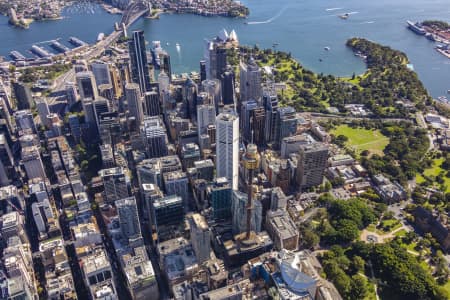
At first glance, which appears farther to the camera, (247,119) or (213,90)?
(213,90)

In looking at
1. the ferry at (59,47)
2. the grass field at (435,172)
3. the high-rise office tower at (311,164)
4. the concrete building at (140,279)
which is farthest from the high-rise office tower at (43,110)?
the grass field at (435,172)

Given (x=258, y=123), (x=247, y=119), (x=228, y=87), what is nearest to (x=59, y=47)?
(x=228, y=87)

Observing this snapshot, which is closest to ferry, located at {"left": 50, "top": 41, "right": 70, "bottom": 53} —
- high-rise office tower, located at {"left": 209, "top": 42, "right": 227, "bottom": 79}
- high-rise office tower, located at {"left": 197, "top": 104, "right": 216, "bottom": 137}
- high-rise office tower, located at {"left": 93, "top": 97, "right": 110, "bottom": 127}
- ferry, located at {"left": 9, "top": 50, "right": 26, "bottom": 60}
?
ferry, located at {"left": 9, "top": 50, "right": 26, "bottom": 60}

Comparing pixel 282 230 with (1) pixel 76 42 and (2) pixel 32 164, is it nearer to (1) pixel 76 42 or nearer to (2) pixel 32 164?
(2) pixel 32 164

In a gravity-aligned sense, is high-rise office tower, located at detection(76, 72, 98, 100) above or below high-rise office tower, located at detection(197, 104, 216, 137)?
above

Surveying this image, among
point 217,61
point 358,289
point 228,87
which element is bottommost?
point 358,289

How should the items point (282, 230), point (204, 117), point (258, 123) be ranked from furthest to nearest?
point (258, 123), point (204, 117), point (282, 230)

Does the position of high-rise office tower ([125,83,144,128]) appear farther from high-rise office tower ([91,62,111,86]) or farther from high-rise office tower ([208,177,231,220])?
high-rise office tower ([208,177,231,220])

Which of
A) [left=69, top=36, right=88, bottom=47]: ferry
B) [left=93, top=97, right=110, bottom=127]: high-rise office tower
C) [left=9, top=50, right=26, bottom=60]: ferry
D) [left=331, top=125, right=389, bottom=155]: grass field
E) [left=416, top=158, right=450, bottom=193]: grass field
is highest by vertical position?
[left=69, top=36, right=88, bottom=47]: ferry
